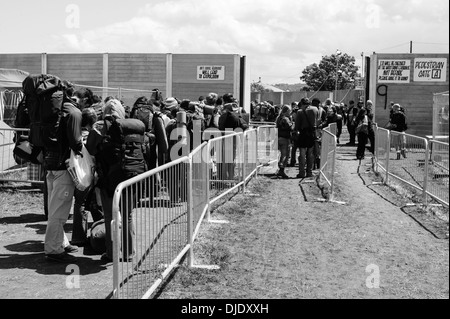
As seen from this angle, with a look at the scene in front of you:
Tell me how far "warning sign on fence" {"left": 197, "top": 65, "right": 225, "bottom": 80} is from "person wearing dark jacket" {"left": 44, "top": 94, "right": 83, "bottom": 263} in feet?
69.6

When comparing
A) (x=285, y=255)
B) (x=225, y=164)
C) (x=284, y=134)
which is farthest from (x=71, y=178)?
(x=284, y=134)

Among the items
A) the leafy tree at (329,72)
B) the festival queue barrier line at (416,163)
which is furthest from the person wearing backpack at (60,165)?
the leafy tree at (329,72)

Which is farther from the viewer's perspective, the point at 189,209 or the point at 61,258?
the point at 61,258

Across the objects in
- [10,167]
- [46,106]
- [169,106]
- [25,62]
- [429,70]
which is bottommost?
[10,167]

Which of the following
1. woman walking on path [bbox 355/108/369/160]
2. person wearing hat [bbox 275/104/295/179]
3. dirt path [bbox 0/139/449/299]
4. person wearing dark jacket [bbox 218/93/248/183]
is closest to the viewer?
dirt path [bbox 0/139/449/299]

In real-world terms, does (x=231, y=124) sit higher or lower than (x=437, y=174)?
higher

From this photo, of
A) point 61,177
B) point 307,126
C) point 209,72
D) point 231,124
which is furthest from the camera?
point 209,72

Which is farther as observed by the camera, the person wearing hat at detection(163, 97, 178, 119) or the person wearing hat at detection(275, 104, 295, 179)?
the person wearing hat at detection(275, 104, 295, 179)

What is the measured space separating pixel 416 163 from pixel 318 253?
5.30m

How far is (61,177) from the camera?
5.86 m

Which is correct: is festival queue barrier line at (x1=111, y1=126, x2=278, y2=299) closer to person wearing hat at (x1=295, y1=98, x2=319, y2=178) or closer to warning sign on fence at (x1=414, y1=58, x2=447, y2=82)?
person wearing hat at (x1=295, y1=98, x2=319, y2=178)

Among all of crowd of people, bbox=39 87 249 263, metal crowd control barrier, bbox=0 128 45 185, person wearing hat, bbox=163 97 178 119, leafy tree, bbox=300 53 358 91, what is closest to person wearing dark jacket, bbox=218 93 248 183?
person wearing hat, bbox=163 97 178 119

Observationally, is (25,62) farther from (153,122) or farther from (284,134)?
(153,122)

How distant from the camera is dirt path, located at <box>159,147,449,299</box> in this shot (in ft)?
17.1
